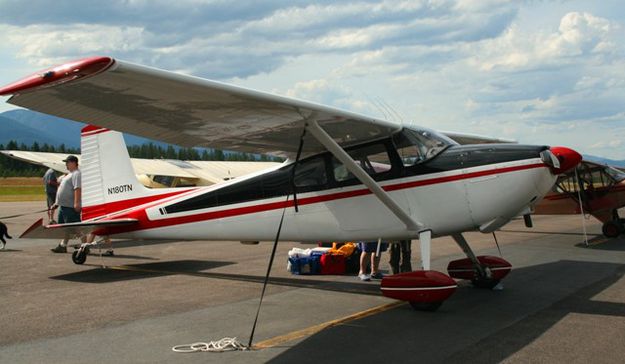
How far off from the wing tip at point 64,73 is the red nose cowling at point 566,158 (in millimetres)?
4749

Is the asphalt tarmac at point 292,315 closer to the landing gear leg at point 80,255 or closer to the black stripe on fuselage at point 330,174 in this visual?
the landing gear leg at point 80,255

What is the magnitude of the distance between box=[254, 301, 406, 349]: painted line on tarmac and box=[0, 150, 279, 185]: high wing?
57.0 ft

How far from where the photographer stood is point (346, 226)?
702cm

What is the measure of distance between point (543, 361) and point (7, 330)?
481 cm

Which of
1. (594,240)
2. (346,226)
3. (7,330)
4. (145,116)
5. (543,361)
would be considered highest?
(145,116)

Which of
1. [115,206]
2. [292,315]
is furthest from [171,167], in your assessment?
[292,315]

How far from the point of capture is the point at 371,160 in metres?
6.93

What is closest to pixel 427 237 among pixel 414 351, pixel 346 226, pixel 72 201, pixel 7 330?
pixel 346 226

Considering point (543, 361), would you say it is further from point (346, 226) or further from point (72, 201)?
point (72, 201)

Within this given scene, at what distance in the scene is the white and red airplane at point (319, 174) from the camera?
486cm

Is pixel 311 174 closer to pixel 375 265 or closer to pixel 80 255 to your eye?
pixel 375 265

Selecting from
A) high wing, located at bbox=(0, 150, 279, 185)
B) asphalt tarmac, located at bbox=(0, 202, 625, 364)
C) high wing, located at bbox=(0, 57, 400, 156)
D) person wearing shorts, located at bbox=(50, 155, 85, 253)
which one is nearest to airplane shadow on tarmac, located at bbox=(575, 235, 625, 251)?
asphalt tarmac, located at bbox=(0, 202, 625, 364)

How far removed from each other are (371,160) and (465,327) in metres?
2.37

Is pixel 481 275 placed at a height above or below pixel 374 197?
below
